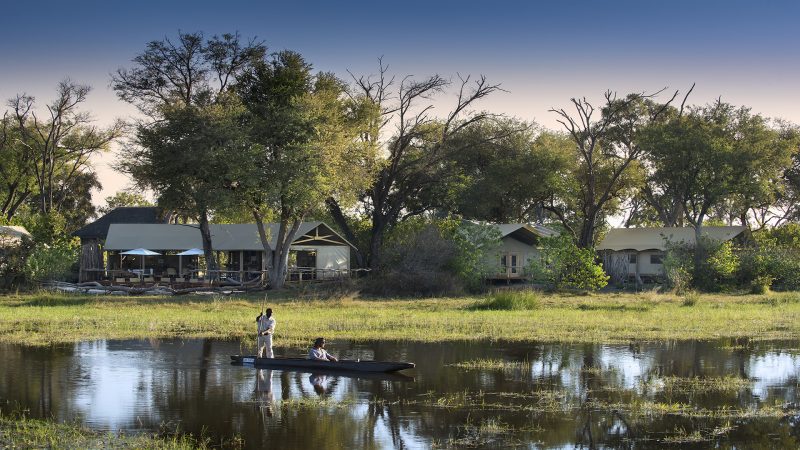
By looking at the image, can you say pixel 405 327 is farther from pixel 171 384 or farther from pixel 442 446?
pixel 442 446

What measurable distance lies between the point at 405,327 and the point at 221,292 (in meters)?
19.7

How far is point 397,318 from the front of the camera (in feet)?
118

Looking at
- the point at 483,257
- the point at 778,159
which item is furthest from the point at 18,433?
the point at 778,159

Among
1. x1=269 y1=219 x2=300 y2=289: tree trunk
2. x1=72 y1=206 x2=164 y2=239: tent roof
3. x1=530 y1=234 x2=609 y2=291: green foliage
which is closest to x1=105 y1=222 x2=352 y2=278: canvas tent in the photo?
x1=72 y1=206 x2=164 y2=239: tent roof

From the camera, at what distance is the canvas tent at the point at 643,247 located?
62.9m

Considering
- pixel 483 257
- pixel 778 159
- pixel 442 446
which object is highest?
pixel 778 159

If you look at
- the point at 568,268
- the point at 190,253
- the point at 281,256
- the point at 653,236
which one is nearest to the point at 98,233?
the point at 190,253

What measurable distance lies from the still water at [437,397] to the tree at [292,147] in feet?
75.5

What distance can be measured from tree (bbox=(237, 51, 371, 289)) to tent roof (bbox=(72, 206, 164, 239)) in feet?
57.1

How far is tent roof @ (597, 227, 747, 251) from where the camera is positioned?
2504 inches

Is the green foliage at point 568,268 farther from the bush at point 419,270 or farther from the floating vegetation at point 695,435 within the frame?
the floating vegetation at point 695,435

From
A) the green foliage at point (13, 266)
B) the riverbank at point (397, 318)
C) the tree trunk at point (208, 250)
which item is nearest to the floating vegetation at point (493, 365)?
the riverbank at point (397, 318)

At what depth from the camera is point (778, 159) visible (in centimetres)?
6638

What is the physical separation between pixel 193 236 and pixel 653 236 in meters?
32.4
